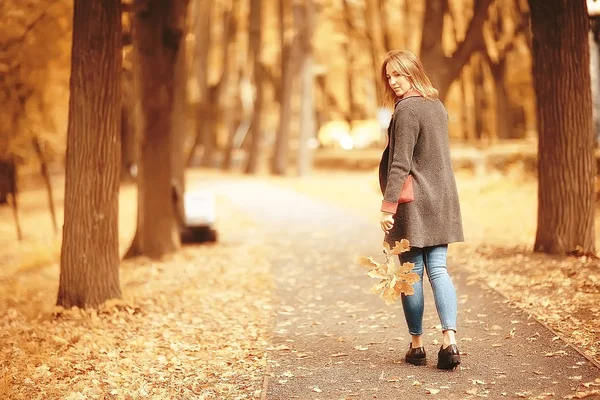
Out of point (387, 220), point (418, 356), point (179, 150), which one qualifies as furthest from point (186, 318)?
point (179, 150)

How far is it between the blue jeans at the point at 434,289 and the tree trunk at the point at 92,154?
3380 mm

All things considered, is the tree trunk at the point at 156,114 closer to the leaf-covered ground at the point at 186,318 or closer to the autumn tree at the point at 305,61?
the leaf-covered ground at the point at 186,318

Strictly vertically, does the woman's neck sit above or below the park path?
above

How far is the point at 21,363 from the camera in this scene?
5348 millimetres

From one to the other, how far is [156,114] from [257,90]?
18.9 metres

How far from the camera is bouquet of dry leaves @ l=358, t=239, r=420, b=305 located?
4516 millimetres

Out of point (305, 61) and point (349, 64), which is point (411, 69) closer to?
point (305, 61)

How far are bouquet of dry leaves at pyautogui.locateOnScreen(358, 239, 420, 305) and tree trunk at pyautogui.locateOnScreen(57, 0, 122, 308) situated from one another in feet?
10.7

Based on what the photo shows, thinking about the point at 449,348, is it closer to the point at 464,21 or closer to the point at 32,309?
the point at 32,309

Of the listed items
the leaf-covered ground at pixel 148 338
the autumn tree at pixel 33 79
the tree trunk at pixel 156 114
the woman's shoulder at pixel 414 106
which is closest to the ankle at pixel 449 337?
the leaf-covered ground at pixel 148 338

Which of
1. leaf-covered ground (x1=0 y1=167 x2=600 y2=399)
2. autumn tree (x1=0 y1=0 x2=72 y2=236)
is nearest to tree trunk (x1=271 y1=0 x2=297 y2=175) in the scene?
autumn tree (x1=0 y1=0 x2=72 y2=236)

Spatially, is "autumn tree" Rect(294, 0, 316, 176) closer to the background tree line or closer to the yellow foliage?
the background tree line

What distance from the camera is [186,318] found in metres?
6.79

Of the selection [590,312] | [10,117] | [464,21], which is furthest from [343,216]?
[464,21]
